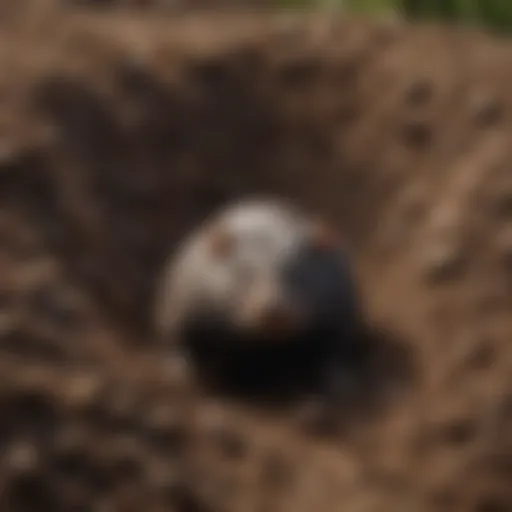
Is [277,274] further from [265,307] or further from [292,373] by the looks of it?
[292,373]

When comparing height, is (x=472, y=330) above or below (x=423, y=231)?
below

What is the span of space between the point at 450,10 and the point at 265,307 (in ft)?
4.34

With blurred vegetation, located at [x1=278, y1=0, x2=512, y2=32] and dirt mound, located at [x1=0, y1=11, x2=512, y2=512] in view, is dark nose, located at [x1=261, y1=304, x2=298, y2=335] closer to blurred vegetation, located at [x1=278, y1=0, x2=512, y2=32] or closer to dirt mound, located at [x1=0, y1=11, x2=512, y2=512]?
dirt mound, located at [x1=0, y1=11, x2=512, y2=512]

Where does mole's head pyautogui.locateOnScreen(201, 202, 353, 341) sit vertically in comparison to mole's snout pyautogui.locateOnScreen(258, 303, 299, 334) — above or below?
above

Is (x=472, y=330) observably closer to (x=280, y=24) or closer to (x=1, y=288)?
(x=1, y=288)

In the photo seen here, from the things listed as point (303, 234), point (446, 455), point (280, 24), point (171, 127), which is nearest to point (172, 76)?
point (171, 127)

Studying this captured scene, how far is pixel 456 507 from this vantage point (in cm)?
147

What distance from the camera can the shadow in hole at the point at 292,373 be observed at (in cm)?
180

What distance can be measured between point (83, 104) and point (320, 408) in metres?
0.86

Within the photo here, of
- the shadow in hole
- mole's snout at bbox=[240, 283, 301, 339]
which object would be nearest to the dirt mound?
the shadow in hole

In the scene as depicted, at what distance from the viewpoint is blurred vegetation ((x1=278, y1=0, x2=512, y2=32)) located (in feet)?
8.90

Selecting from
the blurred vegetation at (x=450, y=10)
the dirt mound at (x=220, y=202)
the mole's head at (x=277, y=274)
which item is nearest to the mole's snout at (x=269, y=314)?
the mole's head at (x=277, y=274)

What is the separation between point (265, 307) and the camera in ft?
5.77

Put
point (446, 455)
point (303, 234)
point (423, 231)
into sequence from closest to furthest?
point (446, 455) < point (303, 234) < point (423, 231)
